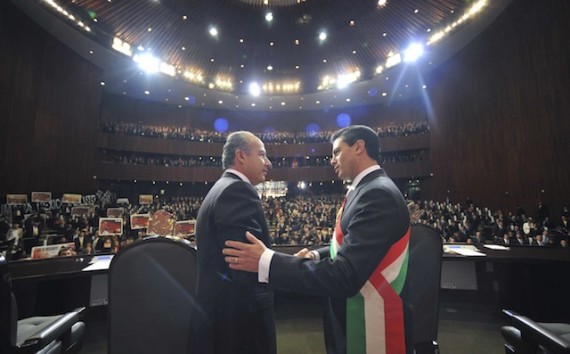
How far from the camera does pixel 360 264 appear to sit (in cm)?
113

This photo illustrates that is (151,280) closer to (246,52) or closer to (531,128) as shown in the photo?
(531,128)

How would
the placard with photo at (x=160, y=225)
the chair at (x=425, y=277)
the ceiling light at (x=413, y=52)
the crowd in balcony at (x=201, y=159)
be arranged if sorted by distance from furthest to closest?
the crowd in balcony at (x=201, y=159)
the ceiling light at (x=413, y=52)
the placard with photo at (x=160, y=225)
the chair at (x=425, y=277)

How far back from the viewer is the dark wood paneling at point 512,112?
28.3 feet

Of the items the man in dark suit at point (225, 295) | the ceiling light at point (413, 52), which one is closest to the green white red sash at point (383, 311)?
the man in dark suit at point (225, 295)

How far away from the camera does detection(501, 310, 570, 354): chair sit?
132cm

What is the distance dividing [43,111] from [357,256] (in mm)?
15852

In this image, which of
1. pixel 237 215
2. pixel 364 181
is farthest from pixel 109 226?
pixel 364 181

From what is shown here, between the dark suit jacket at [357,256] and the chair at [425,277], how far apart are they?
802 millimetres

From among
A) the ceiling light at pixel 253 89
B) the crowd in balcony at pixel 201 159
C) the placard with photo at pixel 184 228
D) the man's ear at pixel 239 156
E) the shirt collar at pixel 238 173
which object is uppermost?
the ceiling light at pixel 253 89

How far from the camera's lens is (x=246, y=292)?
1338 millimetres

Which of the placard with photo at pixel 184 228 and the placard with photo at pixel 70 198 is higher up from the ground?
the placard with photo at pixel 70 198

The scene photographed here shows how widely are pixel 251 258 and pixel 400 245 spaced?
0.72 m

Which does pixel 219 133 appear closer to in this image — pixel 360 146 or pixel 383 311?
pixel 360 146

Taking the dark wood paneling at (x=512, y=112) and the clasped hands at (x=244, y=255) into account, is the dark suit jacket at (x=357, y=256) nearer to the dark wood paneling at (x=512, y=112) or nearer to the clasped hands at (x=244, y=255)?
the clasped hands at (x=244, y=255)
